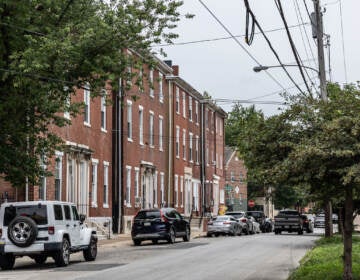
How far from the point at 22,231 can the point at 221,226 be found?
2568cm

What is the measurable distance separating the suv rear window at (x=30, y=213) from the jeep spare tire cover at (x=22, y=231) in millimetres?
317

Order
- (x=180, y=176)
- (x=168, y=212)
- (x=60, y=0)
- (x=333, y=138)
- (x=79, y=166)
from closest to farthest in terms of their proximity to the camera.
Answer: (x=333, y=138)
(x=60, y=0)
(x=168, y=212)
(x=79, y=166)
(x=180, y=176)

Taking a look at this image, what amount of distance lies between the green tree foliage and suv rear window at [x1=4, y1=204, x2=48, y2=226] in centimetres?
305

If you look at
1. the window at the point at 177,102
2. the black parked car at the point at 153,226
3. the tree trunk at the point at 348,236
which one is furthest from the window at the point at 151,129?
the tree trunk at the point at 348,236

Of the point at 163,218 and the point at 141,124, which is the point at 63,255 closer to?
the point at 163,218

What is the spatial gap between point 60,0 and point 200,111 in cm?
4243

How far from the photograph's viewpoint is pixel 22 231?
64.8 ft

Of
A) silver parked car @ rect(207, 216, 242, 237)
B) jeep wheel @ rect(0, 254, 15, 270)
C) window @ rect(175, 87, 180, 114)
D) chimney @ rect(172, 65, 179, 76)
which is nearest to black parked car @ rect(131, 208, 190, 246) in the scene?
silver parked car @ rect(207, 216, 242, 237)

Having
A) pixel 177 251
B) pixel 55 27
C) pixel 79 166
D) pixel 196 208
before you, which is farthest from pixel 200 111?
pixel 55 27

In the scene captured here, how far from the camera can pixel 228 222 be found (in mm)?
44750

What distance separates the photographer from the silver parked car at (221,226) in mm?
44219

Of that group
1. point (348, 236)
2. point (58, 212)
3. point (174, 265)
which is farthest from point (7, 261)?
point (348, 236)

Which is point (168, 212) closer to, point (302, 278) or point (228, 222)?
point (228, 222)

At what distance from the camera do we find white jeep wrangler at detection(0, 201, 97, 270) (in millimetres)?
19703
